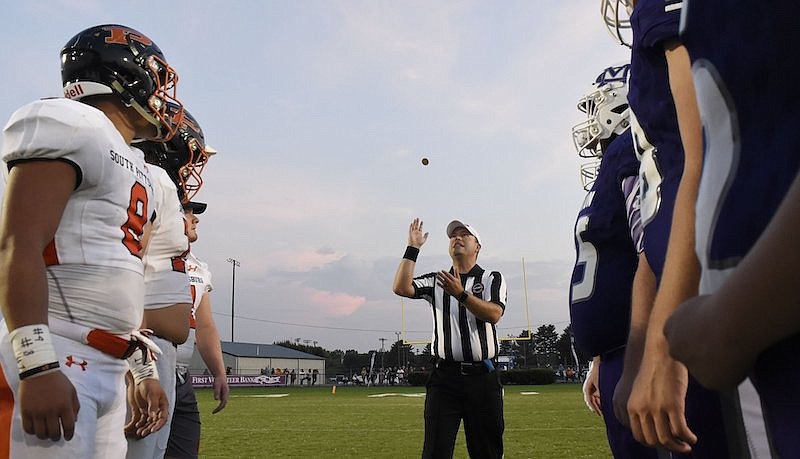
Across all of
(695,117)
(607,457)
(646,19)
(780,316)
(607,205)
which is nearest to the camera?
(780,316)

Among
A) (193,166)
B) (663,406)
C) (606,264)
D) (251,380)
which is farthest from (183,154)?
(251,380)

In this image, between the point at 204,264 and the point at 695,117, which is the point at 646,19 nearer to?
the point at 695,117

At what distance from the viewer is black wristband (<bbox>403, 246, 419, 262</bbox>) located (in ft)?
17.0

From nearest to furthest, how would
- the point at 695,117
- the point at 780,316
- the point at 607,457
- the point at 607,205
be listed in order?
the point at 780,316
the point at 695,117
the point at 607,205
the point at 607,457

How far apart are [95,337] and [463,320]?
11.2 feet

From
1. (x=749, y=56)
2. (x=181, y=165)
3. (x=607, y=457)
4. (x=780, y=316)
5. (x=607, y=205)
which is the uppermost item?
(x=181, y=165)

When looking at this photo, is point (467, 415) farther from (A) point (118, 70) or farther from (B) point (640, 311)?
(A) point (118, 70)

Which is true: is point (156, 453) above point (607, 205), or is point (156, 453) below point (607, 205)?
below

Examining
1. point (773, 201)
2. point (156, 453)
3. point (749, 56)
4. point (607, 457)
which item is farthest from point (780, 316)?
point (607, 457)

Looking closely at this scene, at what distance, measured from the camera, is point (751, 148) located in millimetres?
893

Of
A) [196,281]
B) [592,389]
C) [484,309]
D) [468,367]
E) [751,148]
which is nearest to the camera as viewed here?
[751,148]

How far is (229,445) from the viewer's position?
8766 millimetres

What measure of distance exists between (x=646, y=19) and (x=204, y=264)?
3630 millimetres

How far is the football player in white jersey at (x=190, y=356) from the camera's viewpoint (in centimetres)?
392
